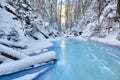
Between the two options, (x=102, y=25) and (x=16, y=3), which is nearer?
(x=16, y=3)

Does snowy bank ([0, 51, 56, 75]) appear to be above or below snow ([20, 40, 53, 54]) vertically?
above

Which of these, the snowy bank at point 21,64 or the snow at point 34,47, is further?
the snow at point 34,47

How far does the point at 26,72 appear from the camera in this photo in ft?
21.7

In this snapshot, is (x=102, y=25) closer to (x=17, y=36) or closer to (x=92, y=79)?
(x=17, y=36)

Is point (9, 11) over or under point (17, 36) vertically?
over

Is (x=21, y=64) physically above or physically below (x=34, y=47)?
above

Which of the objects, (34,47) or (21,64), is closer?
(21,64)

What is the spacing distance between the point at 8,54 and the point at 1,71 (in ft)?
2.45

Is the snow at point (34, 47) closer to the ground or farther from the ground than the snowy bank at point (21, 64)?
closer to the ground

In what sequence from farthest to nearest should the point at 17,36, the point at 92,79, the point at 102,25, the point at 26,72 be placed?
1. the point at 102,25
2. the point at 17,36
3. the point at 26,72
4. the point at 92,79

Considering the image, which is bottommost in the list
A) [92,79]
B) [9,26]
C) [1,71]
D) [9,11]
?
[92,79]

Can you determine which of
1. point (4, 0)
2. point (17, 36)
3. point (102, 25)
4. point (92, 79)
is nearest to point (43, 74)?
point (92, 79)

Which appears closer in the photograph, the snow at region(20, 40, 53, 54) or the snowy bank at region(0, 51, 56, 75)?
the snowy bank at region(0, 51, 56, 75)

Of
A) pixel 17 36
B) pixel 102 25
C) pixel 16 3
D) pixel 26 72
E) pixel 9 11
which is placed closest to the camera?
pixel 26 72
